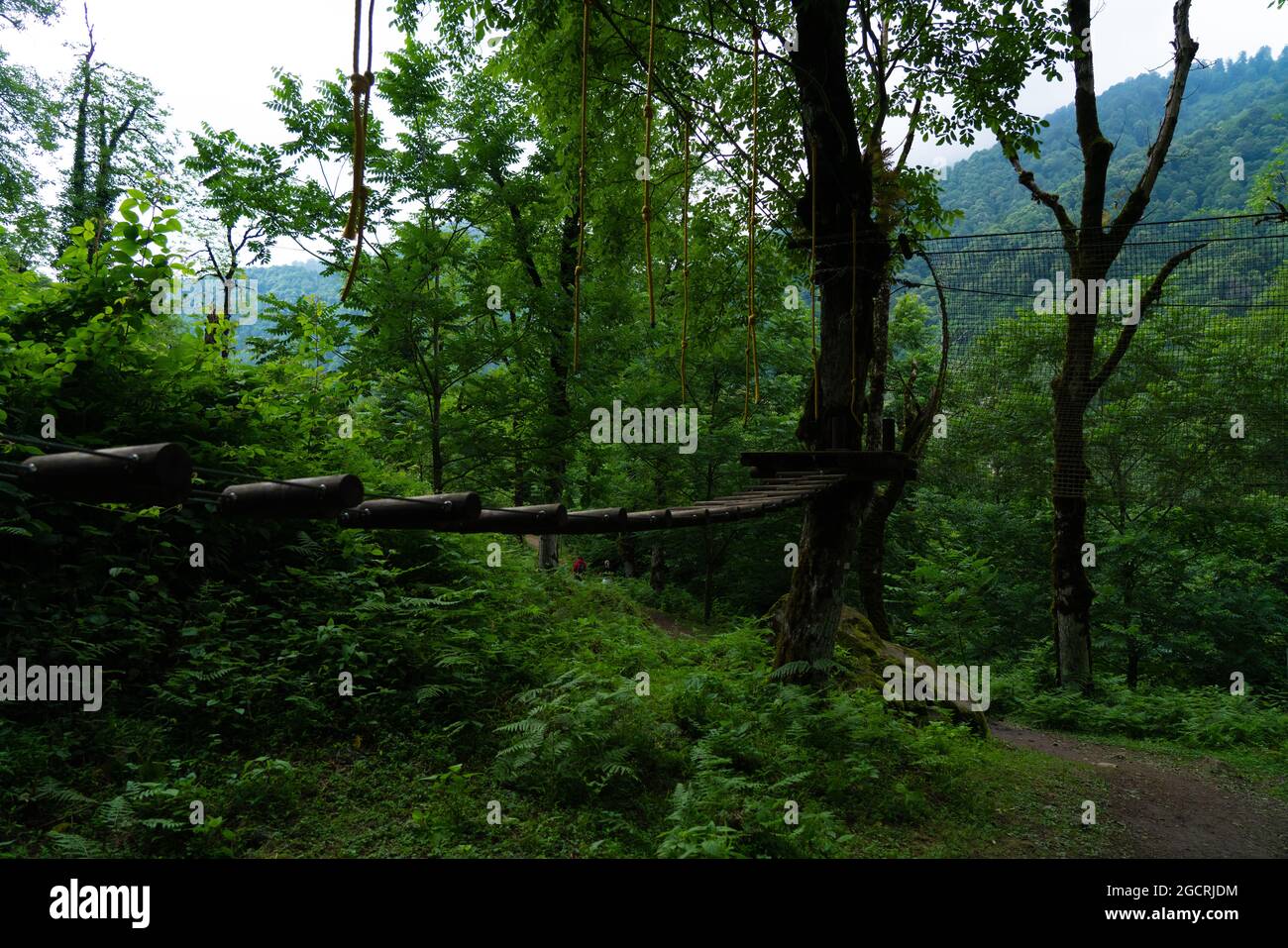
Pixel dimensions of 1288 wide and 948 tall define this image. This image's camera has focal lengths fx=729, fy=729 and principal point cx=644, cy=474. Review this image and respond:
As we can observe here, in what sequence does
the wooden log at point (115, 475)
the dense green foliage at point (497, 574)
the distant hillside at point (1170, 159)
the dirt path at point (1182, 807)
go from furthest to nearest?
the distant hillside at point (1170, 159)
the dirt path at point (1182, 807)
the dense green foliage at point (497, 574)
the wooden log at point (115, 475)

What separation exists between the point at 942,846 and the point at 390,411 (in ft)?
33.0

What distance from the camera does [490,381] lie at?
415 inches

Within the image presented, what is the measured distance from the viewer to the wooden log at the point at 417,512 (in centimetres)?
255

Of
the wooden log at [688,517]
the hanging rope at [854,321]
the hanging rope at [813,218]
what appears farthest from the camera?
the hanging rope at [854,321]

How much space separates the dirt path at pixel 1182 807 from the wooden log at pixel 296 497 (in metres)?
6.02

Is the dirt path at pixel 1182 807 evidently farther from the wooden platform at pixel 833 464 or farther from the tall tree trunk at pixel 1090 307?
the wooden platform at pixel 833 464

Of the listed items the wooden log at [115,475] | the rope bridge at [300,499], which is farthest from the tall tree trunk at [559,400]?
the wooden log at [115,475]

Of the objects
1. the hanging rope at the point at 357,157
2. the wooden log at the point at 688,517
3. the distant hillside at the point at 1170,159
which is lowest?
the wooden log at the point at 688,517

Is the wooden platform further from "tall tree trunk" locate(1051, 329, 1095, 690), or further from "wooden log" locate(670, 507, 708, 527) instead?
"tall tree trunk" locate(1051, 329, 1095, 690)

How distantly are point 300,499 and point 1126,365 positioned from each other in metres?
16.6

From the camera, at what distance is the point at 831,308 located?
6711 millimetres
